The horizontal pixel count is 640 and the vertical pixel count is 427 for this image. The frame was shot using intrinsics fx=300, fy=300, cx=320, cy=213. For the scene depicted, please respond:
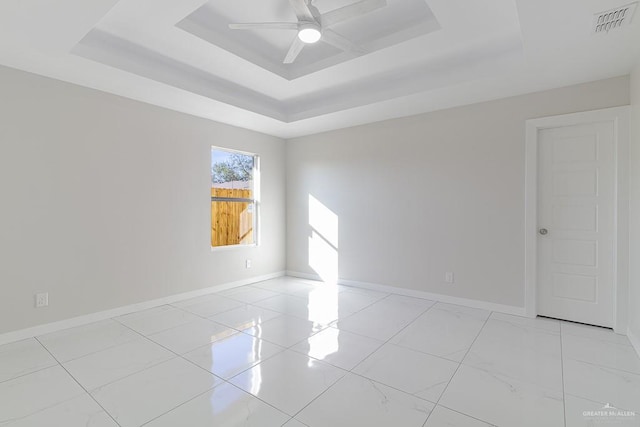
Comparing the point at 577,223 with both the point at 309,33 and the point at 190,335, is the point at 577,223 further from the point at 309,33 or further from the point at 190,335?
the point at 190,335

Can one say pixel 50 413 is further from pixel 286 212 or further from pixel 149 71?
pixel 286 212

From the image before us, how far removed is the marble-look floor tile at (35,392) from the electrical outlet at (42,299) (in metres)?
0.94

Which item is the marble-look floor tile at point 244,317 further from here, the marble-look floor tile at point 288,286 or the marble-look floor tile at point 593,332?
the marble-look floor tile at point 593,332

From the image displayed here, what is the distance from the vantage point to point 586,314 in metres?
→ 3.15

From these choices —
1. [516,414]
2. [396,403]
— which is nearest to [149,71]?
[396,403]

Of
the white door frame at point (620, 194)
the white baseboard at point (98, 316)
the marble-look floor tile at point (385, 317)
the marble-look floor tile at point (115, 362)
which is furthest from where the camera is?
the marble-look floor tile at point (385, 317)

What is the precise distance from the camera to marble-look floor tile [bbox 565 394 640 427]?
1.71 m

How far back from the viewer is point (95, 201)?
3.29m

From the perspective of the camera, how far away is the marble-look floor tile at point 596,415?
1.71 m

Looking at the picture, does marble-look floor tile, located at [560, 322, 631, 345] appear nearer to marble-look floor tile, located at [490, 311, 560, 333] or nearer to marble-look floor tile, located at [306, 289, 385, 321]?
marble-look floor tile, located at [490, 311, 560, 333]

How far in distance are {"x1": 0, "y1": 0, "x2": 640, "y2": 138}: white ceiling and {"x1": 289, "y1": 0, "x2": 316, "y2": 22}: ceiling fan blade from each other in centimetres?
39

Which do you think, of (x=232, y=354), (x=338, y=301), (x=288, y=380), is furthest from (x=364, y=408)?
(x=338, y=301)

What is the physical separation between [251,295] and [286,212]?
1816 millimetres

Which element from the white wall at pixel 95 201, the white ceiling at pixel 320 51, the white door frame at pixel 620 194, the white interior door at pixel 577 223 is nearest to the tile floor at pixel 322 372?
the white interior door at pixel 577 223
